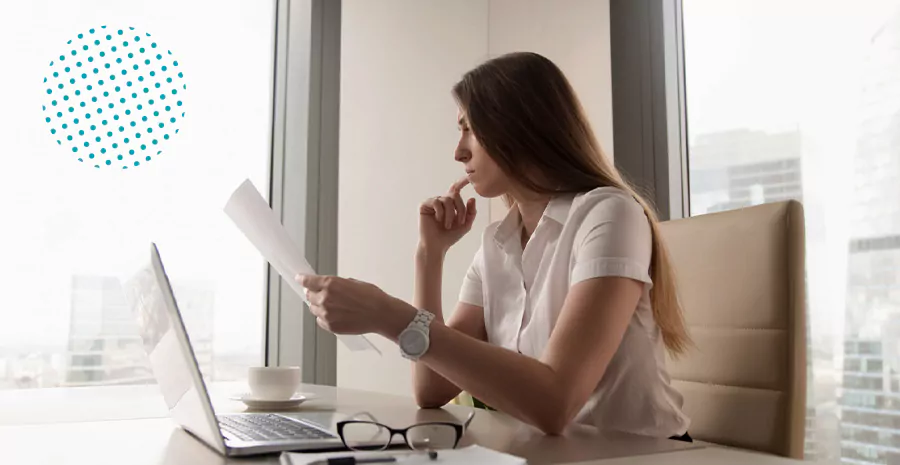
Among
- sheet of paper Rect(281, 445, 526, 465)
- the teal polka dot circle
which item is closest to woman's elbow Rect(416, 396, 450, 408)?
sheet of paper Rect(281, 445, 526, 465)

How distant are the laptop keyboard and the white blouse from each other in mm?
431

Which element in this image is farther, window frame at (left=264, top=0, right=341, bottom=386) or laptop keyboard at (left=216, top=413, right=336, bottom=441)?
window frame at (left=264, top=0, right=341, bottom=386)

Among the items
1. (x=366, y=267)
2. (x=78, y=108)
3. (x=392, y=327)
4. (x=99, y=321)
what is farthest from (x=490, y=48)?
(x=392, y=327)

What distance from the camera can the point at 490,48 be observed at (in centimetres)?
292

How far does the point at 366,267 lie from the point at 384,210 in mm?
208

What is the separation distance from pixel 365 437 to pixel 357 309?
0.62 feet

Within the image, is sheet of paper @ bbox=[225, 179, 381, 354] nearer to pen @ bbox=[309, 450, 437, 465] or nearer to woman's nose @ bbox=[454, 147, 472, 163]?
pen @ bbox=[309, 450, 437, 465]

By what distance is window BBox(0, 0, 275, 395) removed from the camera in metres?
2.21

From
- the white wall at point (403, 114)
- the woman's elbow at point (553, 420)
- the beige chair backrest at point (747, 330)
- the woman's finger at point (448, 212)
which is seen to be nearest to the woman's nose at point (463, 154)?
the woman's finger at point (448, 212)

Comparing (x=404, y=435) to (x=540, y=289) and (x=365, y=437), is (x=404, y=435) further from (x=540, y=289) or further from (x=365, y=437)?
(x=540, y=289)

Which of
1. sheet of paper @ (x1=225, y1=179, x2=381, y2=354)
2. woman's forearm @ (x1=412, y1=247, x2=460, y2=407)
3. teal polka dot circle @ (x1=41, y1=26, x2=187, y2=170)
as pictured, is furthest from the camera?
teal polka dot circle @ (x1=41, y1=26, x2=187, y2=170)

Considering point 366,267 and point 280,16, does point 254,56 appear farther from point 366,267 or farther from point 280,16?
point 366,267

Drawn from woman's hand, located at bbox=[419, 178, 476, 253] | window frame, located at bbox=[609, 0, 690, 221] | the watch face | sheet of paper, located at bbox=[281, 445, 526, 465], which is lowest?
sheet of paper, located at bbox=[281, 445, 526, 465]

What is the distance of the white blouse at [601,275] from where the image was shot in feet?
3.57
